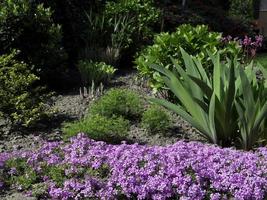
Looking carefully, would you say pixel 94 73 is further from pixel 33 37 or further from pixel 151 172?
pixel 151 172

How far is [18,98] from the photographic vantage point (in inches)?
222

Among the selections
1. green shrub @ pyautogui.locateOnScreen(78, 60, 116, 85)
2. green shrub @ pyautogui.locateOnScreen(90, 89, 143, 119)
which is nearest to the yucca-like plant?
green shrub @ pyautogui.locateOnScreen(90, 89, 143, 119)

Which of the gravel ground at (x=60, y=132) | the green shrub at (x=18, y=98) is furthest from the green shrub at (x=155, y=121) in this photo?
the green shrub at (x=18, y=98)

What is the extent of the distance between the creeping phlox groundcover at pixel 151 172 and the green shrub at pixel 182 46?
2371mm

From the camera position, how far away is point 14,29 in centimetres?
722

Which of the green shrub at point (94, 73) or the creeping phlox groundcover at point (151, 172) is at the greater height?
the creeping phlox groundcover at point (151, 172)

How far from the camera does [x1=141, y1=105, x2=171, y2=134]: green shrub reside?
216 inches

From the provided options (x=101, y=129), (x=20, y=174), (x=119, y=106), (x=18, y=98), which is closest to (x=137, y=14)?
(x=119, y=106)

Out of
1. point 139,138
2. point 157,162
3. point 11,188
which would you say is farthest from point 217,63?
point 11,188

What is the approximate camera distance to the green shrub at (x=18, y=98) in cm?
563

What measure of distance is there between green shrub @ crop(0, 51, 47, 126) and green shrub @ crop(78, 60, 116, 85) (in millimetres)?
1142

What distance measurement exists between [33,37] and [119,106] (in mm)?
2054

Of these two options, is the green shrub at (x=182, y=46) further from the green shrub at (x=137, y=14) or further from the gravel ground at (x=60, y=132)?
the green shrub at (x=137, y=14)

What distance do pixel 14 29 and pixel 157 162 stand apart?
3.67 meters
